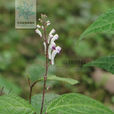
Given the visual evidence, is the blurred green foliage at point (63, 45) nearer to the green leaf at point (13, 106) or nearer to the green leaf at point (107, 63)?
the green leaf at point (107, 63)

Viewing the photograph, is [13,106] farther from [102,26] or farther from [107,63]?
[107,63]

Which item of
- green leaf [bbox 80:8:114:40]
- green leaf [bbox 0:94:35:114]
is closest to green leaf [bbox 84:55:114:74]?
green leaf [bbox 80:8:114:40]

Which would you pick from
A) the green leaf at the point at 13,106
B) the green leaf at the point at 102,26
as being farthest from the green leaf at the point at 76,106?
the green leaf at the point at 102,26

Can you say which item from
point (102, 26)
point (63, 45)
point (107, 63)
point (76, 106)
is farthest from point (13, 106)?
point (63, 45)

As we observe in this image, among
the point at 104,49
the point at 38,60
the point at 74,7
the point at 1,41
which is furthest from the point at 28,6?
the point at 74,7

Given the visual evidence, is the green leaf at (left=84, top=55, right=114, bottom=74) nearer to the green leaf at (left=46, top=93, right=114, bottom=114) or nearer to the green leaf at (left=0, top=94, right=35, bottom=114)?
the green leaf at (left=46, top=93, right=114, bottom=114)

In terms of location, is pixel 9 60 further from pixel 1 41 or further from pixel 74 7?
pixel 74 7

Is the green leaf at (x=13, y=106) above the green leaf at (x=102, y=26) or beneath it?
beneath
